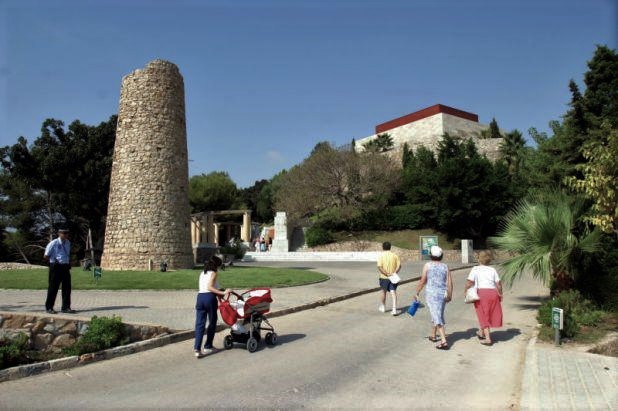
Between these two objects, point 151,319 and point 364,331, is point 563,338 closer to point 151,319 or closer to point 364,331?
point 364,331

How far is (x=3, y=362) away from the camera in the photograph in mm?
6492

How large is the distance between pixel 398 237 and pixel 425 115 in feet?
123

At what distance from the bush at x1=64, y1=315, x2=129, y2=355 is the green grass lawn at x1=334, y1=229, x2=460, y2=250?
34529mm

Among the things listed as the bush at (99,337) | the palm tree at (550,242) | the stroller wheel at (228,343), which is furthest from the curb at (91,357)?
the palm tree at (550,242)

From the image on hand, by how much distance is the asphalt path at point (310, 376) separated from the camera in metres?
5.45

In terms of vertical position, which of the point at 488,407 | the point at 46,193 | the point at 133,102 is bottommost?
the point at 488,407

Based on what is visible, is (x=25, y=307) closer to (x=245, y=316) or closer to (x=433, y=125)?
(x=245, y=316)

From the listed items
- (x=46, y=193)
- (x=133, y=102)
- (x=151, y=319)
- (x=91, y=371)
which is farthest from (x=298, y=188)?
(x=91, y=371)

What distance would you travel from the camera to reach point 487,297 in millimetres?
8445

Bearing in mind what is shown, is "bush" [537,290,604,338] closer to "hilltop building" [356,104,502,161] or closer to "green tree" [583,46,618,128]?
"green tree" [583,46,618,128]

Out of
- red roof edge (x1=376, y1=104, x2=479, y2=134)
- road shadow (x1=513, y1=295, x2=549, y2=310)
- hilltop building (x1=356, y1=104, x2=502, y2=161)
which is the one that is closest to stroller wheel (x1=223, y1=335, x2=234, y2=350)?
road shadow (x1=513, y1=295, x2=549, y2=310)

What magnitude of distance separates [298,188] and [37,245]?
22168 mm

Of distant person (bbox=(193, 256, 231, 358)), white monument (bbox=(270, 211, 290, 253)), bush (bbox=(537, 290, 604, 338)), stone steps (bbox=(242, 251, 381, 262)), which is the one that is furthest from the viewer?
white monument (bbox=(270, 211, 290, 253))

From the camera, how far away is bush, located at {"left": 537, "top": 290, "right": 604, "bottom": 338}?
8.59 m
